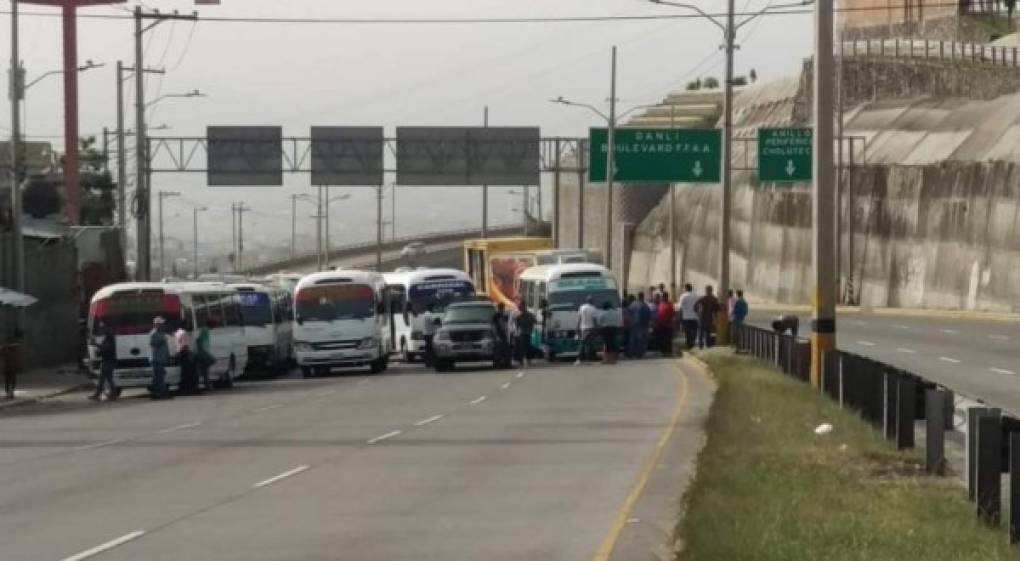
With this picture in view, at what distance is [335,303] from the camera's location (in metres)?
51.9

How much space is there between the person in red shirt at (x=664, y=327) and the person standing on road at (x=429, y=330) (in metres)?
6.17

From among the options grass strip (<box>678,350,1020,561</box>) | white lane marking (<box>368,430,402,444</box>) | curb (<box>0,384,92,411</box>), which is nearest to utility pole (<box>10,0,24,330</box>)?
curb (<box>0,384,92,411</box>)

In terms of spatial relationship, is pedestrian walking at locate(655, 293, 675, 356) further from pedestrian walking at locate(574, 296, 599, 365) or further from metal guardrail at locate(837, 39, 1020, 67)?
metal guardrail at locate(837, 39, 1020, 67)

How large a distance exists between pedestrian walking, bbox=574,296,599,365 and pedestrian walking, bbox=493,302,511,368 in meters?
1.91

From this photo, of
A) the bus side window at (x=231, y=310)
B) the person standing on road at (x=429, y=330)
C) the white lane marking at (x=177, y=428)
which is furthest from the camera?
the person standing on road at (x=429, y=330)

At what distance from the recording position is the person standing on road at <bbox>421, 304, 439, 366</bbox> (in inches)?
2200

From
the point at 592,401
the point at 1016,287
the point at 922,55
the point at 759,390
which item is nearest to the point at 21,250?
the point at 592,401

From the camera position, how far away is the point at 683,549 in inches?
543

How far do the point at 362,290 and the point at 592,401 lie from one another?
17.9m

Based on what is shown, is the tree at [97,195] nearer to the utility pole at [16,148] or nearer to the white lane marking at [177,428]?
the utility pole at [16,148]

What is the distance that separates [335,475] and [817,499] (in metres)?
7.08

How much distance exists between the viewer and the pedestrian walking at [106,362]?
4334 centimetres

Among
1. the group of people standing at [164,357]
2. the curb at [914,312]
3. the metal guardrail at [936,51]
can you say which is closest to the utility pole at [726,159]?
the group of people standing at [164,357]

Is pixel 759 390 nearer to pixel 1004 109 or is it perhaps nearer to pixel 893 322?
pixel 893 322
